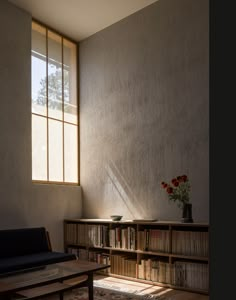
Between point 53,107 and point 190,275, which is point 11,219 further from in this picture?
point 190,275

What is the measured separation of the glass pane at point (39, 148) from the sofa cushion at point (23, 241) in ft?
3.00

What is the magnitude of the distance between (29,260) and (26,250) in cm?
56

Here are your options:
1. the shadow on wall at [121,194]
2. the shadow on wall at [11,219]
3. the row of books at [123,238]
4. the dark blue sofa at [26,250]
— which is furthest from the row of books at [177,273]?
the shadow on wall at [11,219]

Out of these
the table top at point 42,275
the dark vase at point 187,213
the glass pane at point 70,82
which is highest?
the glass pane at point 70,82

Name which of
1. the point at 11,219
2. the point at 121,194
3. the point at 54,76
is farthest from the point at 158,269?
the point at 54,76

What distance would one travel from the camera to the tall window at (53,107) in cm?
506

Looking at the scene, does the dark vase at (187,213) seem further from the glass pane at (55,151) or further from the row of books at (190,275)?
the glass pane at (55,151)

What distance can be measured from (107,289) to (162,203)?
4.37 feet

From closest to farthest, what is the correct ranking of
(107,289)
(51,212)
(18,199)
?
(107,289), (18,199), (51,212)

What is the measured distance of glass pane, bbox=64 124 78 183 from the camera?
5.47 meters
